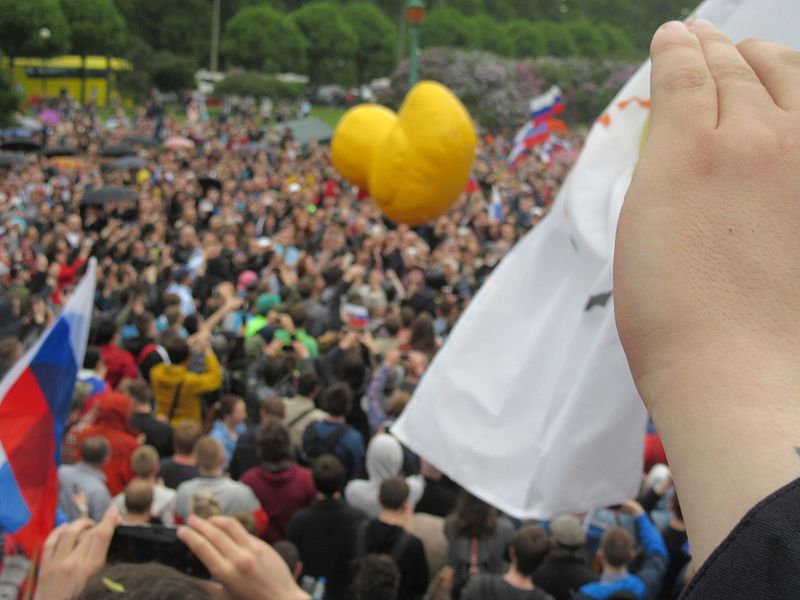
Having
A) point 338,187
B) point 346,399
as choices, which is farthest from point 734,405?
point 338,187

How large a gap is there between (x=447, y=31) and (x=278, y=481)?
51128mm

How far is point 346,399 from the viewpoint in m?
5.62

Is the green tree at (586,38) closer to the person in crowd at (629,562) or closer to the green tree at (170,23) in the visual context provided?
the green tree at (170,23)

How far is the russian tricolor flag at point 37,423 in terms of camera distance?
2980mm

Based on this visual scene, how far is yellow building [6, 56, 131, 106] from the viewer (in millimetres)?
41459

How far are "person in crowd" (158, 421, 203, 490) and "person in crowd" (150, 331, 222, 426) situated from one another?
1.30 meters

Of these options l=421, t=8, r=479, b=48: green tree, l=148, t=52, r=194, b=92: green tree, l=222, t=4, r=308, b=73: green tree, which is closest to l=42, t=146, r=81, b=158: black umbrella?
l=148, t=52, r=194, b=92: green tree

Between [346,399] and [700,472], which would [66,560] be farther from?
[346,399]

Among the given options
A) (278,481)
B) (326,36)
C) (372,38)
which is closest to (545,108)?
(278,481)

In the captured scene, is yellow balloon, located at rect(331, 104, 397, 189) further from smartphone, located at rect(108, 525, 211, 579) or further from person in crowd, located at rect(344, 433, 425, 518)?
smartphone, located at rect(108, 525, 211, 579)

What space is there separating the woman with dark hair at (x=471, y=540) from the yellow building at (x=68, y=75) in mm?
39064

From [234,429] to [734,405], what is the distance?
5477 millimetres

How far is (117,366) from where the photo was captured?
7223 millimetres

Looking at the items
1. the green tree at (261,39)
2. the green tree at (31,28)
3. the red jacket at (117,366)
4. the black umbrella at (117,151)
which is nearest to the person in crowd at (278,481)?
the red jacket at (117,366)
